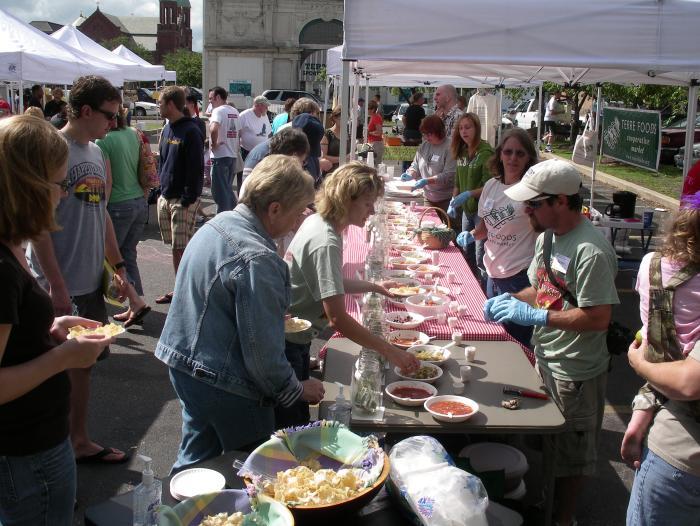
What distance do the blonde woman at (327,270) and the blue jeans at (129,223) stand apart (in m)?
2.75

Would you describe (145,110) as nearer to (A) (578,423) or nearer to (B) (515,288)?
(B) (515,288)

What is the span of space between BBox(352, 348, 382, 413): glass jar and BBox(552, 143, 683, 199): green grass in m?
12.3

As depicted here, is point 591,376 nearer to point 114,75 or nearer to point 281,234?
point 281,234

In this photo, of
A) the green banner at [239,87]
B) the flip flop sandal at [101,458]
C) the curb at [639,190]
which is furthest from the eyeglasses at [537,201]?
the green banner at [239,87]

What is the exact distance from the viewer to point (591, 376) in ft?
9.69

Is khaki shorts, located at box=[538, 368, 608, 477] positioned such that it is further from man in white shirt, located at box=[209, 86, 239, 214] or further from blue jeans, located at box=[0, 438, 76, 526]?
man in white shirt, located at box=[209, 86, 239, 214]

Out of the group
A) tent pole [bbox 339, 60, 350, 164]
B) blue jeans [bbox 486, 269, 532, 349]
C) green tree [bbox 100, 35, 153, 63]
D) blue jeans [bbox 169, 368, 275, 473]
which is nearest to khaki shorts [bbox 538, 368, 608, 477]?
blue jeans [bbox 486, 269, 532, 349]

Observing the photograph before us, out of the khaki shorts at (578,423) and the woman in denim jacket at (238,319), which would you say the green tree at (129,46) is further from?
the woman in denim jacket at (238,319)

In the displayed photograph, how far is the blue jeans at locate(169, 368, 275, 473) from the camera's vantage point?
2.23 meters

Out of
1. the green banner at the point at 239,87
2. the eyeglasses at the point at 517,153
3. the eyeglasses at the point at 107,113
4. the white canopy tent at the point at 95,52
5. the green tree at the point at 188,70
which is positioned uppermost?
the green tree at the point at 188,70

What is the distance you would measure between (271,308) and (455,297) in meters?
2.24

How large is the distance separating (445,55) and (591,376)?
7.45 ft

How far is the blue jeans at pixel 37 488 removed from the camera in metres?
1.88

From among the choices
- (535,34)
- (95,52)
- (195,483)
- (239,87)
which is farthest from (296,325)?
(239,87)
